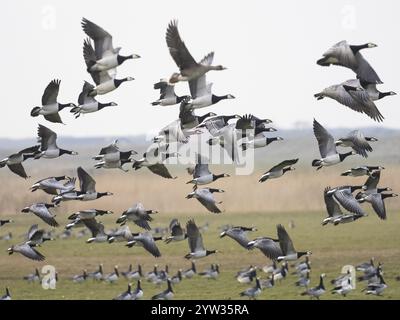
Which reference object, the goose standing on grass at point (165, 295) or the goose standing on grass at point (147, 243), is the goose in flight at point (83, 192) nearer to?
the goose standing on grass at point (147, 243)

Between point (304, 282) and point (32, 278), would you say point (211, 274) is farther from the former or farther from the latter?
point (32, 278)

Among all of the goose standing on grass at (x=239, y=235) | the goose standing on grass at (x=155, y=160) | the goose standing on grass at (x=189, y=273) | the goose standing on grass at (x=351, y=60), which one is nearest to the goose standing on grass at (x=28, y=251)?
the goose standing on grass at (x=155, y=160)

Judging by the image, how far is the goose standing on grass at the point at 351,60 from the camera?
20.5m

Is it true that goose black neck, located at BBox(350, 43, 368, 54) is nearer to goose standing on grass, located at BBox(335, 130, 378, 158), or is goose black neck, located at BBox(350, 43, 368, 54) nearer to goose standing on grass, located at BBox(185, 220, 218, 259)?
goose standing on grass, located at BBox(335, 130, 378, 158)

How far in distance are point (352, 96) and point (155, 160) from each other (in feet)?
15.0

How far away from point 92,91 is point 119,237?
3305mm

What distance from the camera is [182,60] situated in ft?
67.9

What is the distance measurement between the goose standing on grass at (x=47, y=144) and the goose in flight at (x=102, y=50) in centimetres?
202

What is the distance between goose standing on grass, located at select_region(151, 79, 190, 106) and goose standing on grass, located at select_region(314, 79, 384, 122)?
10.6 ft
